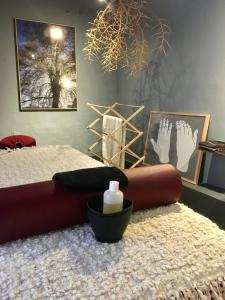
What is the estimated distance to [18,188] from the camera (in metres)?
0.96

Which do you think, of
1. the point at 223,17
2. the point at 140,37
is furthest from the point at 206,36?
the point at 140,37

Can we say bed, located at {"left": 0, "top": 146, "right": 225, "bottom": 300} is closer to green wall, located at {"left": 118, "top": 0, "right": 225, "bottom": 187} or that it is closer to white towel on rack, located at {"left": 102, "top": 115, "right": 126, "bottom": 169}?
green wall, located at {"left": 118, "top": 0, "right": 225, "bottom": 187}

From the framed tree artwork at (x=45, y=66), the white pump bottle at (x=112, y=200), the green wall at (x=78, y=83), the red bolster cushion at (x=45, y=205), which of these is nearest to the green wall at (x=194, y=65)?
the green wall at (x=78, y=83)

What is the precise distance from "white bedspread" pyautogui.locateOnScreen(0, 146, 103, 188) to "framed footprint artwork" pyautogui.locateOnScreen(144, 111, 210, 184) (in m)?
0.79

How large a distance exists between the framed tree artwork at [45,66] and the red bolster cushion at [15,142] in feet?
1.28

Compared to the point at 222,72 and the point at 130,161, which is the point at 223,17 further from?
the point at 130,161

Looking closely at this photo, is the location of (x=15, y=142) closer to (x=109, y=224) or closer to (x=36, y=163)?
(x=36, y=163)

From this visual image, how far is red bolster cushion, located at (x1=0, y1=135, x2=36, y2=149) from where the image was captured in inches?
100.0

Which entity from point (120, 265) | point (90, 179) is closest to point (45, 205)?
point (90, 179)

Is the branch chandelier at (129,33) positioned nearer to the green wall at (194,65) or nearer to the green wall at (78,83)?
the green wall at (194,65)

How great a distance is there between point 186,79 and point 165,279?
1.87 meters

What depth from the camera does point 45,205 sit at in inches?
36.1

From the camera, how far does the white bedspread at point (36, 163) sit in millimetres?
1538

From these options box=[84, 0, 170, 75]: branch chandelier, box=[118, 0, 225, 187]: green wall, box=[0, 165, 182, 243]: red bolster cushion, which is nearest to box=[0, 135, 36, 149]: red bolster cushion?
box=[84, 0, 170, 75]: branch chandelier
